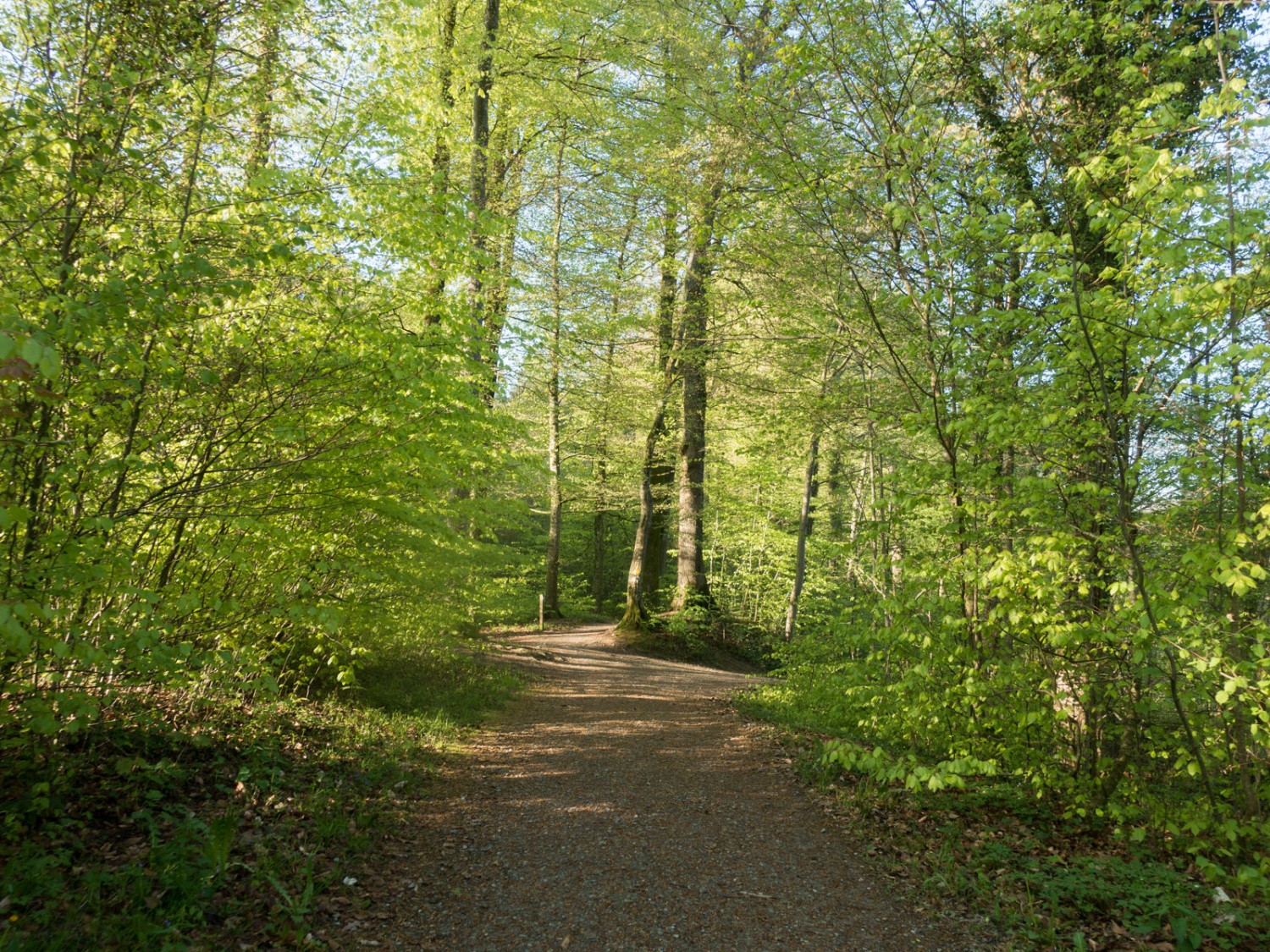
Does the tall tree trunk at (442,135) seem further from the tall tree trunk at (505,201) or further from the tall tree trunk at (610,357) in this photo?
the tall tree trunk at (610,357)

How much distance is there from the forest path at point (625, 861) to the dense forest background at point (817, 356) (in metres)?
0.87

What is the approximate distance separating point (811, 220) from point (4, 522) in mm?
6249

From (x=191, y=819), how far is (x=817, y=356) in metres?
7.58

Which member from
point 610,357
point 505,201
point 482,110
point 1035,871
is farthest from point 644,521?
point 1035,871

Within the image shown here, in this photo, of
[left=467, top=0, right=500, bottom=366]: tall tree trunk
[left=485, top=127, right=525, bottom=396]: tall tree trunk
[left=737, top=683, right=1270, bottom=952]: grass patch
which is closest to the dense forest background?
[left=737, top=683, right=1270, bottom=952]: grass patch

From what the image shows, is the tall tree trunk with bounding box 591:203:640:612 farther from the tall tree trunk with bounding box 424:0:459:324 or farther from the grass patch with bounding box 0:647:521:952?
the grass patch with bounding box 0:647:521:952

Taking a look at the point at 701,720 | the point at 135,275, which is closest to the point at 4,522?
the point at 135,275

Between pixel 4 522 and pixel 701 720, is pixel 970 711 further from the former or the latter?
pixel 4 522

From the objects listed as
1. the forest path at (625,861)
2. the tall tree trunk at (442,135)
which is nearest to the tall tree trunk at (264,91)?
the tall tree trunk at (442,135)

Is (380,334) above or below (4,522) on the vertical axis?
above

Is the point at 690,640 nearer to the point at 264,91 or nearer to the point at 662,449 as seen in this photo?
the point at 662,449

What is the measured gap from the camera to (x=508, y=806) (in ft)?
17.8

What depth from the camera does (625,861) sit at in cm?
457

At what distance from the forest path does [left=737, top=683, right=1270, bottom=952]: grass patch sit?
31 cm
